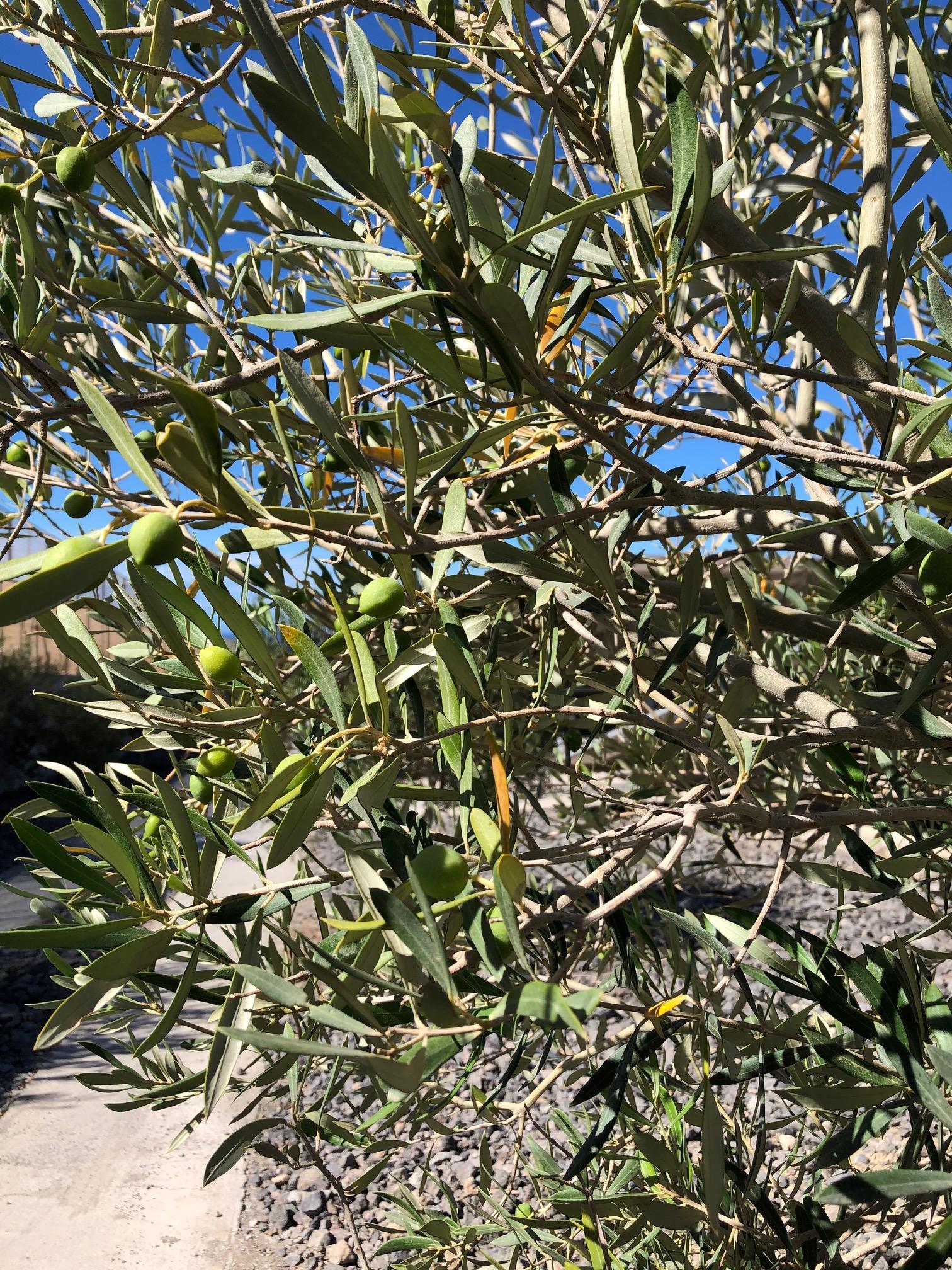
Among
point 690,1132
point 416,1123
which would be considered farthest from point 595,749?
point 416,1123

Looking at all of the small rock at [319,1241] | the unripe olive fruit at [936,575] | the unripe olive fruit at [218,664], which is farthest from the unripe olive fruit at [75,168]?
the small rock at [319,1241]

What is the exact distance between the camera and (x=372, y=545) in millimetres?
521

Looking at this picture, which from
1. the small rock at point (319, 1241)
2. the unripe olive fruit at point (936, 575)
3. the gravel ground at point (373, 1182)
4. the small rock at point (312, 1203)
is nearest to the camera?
the unripe olive fruit at point (936, 575)

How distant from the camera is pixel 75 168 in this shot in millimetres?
618

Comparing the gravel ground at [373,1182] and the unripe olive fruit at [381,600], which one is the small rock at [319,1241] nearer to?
the gravel ground at [373,1182]

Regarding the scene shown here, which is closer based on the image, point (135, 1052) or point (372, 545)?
point (372, 545)

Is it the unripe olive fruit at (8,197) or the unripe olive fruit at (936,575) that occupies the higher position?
the unripe olive fruit at (8,197)

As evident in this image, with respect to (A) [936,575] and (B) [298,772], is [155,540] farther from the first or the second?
(A) [936,575]

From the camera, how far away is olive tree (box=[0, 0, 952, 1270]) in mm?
456

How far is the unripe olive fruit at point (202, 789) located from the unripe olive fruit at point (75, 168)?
0.42 m

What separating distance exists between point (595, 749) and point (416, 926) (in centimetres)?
237

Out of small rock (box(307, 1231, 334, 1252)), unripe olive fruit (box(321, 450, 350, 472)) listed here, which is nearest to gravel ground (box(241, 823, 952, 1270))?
small rock (box(307, 1231, 334, 1252))

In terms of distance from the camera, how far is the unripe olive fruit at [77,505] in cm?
78

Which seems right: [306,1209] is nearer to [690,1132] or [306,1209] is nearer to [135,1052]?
[690,1132]
